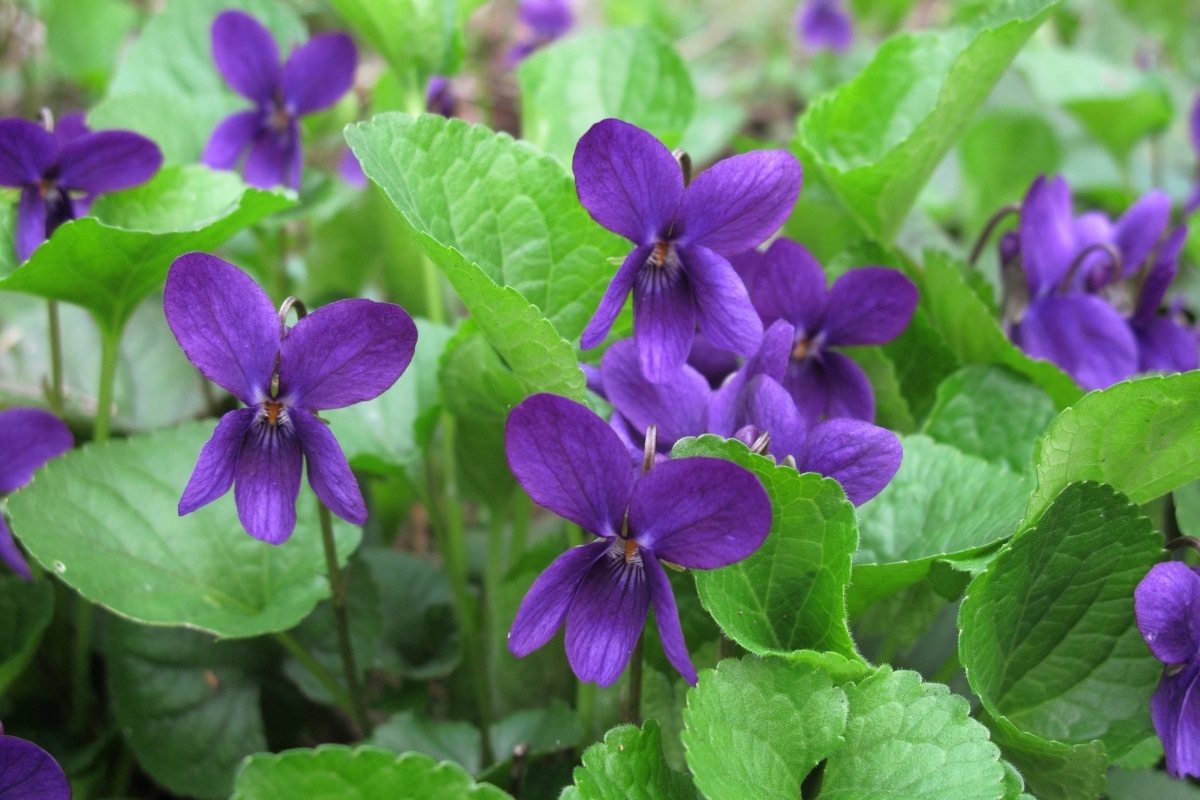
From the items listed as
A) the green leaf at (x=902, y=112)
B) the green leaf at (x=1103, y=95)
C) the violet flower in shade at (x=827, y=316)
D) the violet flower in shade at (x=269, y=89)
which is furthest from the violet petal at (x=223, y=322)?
the green leaf at (x=1103, y=95)

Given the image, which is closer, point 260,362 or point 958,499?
point 260,362

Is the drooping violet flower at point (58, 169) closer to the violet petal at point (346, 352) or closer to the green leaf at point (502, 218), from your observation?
the green leaf at point (502, 218)

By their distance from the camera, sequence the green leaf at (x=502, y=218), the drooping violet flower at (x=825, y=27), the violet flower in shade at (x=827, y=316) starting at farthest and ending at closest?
1. the drooping violet flower at (x=825, y=27)
2. the violet flower in shade at (x=827, y=316)
3. the green leaf at (x=502, y=218)

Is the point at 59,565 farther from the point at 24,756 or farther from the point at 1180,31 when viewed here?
the point at 1180,31

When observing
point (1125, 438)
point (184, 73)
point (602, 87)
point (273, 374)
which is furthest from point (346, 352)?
point (184, 73)

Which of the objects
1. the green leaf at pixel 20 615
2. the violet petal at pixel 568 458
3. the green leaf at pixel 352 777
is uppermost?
the violet petal at pixel 568 458

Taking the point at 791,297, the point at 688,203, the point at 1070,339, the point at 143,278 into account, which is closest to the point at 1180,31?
the point at 1070,339

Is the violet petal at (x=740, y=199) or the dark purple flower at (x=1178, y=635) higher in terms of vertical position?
the violet petal at (x=740, y=199)
